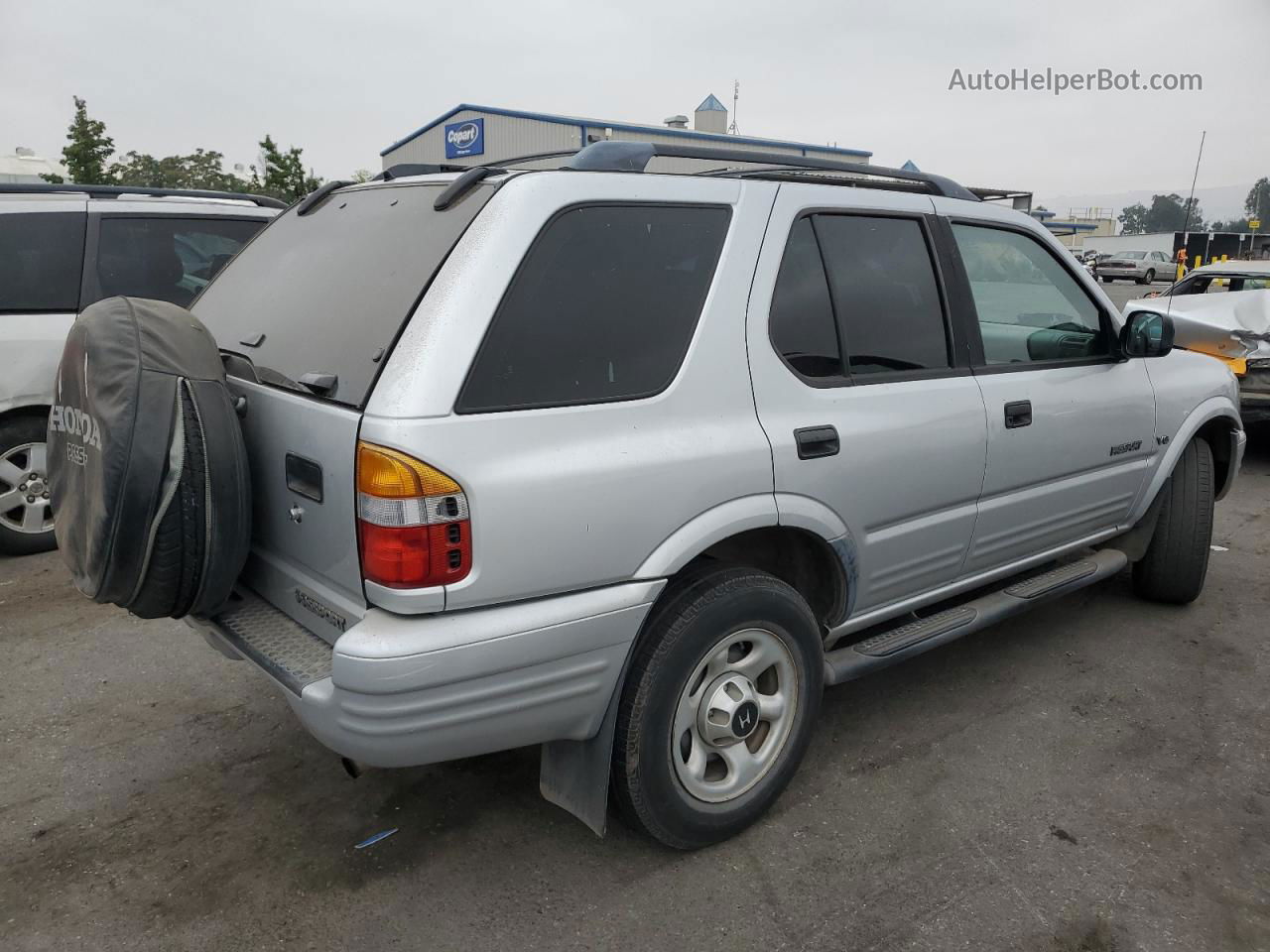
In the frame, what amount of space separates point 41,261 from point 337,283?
3.67 metres

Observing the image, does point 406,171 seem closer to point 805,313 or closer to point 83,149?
point 805,313

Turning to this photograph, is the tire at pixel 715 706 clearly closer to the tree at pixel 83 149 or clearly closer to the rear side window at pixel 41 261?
the rear side window at pixel 41 261

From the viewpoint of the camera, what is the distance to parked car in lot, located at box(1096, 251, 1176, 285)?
1651 inches

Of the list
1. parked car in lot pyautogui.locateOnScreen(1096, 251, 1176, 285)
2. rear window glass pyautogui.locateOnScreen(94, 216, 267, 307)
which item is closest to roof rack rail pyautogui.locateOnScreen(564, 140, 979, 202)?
rear window glass pyautogui.locateOnScreen(94, 216, 267, 307)

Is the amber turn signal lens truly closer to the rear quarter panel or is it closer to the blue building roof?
the rear quarter panel

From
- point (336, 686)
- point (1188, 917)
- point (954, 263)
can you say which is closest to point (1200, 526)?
point (954, 263)

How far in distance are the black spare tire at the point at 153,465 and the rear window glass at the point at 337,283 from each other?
260 mm

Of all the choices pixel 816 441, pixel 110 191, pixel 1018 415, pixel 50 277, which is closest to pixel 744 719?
pixel 816 441

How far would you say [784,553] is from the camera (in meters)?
3.04

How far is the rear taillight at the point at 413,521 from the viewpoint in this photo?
2.07 metres

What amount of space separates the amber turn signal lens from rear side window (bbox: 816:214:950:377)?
1405 mm

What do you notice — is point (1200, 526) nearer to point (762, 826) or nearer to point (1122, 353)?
point (1122, 353)

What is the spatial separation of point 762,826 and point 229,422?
1927 millimetres

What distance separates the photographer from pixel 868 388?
2916 millimetres
